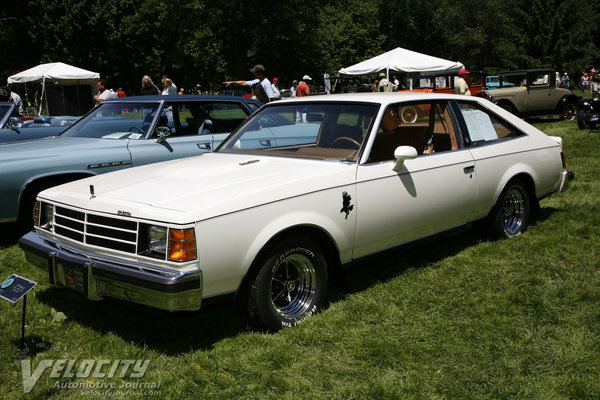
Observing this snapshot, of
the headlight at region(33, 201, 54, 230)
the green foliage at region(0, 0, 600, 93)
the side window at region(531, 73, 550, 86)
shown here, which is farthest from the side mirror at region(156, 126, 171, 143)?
the green foliage at region(0, 0, 600, 93)

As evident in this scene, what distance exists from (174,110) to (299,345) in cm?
388

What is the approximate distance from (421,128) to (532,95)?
44.8 ft

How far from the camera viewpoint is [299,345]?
341 cm

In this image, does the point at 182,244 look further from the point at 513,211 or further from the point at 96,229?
the point at 513,211

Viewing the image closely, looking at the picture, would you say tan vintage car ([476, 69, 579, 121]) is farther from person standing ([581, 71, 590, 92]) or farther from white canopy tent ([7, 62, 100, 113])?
person standing ([581, 71, 590, 92])

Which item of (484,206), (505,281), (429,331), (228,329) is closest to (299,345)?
(228,329)

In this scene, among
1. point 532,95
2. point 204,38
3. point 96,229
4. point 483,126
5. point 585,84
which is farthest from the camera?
point 585,84

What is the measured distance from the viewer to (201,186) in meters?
3.45

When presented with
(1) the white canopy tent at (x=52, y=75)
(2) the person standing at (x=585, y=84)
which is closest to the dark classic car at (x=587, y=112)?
(1) the white canopy tent at (x=52, y=75)

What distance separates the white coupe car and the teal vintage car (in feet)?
5.08

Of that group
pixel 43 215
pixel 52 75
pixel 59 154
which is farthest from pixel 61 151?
pixel 52 75

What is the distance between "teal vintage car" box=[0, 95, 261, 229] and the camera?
5289mm

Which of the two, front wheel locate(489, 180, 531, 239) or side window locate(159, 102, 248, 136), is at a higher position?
side window locate(159, 102, 248, 136)

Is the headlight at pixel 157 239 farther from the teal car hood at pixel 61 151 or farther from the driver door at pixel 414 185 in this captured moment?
the teal car hood at pixel 61 151
